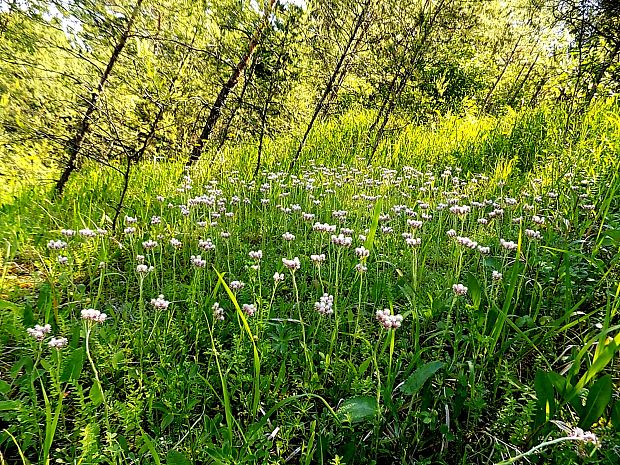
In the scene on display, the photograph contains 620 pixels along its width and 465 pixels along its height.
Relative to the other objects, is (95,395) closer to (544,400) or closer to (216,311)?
(216,311)

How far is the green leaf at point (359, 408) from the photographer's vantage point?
138 cm

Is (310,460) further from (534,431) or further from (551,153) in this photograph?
(551,153)

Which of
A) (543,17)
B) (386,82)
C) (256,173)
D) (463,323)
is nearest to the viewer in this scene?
(463,323)

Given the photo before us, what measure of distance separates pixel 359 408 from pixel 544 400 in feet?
1.89

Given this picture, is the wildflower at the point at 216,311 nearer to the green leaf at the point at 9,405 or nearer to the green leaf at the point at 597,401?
the green leaf at the point at 9,405

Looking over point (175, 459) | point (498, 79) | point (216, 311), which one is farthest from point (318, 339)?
point (498, 79)

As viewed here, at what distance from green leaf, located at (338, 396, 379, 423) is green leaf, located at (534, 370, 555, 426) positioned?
49cm

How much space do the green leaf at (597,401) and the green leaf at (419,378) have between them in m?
0.44

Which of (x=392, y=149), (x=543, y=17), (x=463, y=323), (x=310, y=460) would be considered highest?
(x=543, y=17)

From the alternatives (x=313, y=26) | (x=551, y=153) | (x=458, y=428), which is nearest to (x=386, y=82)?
(x=313, y=26)

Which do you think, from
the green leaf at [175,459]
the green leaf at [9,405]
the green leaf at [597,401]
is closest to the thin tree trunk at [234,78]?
the green leaf at [9,405]

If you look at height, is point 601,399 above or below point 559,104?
below

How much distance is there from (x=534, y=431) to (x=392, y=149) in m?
4.77

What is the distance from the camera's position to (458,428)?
1.38m
